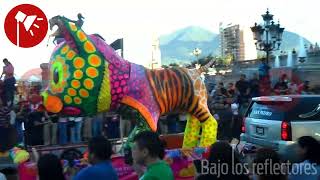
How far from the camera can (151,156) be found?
173 inches

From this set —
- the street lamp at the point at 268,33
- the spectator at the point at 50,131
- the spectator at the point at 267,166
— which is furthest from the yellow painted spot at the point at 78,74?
the street lamp at the point at 268,33

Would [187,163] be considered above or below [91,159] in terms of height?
below

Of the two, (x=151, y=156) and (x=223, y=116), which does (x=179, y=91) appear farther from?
(x=223, y=116)

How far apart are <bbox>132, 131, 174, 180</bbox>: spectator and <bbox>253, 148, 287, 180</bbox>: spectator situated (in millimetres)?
717

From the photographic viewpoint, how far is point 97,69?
7.94 metres

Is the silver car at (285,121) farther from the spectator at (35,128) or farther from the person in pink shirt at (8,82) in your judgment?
the person in pink shirt at (8,82)

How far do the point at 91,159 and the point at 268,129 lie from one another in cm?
491

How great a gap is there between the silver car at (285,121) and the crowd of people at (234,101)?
177 inches

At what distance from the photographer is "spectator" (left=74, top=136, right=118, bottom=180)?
439 centimetres

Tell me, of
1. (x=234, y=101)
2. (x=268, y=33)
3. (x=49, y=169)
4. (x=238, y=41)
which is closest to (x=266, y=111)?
(x=49, y=169)

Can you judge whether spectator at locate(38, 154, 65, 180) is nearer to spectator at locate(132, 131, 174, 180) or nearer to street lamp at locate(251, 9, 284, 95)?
spectator at locate(132, 131, 174, 180)

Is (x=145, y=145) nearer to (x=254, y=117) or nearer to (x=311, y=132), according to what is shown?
(x=311, y=132)

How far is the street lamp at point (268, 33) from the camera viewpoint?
19875 millimetres

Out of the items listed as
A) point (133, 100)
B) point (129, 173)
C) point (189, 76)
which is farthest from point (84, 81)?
point (189, 76)
